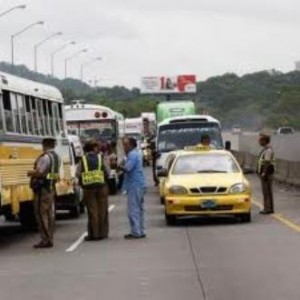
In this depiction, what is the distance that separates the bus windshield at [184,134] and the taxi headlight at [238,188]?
1116cm

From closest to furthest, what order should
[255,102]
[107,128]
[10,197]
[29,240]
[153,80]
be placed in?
[10,197] < [29,240] < [107,128] < [153,80] < [255,102]

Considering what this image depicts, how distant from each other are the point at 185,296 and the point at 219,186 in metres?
9.21

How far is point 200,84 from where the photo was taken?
151m

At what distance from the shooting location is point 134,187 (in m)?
18.4

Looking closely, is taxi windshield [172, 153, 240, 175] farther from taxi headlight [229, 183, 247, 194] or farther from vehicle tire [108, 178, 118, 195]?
vehicle tire [108, 178, 118, 195]

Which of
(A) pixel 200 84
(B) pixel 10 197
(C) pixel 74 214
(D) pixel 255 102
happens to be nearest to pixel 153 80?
(D) pixel 255 102

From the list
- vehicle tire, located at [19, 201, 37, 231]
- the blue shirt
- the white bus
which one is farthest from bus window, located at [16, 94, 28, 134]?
the white bus

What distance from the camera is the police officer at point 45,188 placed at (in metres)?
17.2

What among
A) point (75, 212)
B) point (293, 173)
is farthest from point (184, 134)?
point (75, 212)

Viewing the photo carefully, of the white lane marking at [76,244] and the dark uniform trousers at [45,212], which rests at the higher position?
the dark uniform trousers at [45,212]

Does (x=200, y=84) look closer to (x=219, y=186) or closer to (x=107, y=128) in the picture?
(x=107, y=128)

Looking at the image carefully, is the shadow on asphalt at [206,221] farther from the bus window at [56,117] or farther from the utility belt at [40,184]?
the utility belt at [40,184]

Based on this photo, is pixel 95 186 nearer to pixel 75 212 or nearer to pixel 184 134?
pixel 75 212

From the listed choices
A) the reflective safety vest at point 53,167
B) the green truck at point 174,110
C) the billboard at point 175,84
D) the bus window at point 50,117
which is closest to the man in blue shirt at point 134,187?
the reflective safety vest at point 53,167
